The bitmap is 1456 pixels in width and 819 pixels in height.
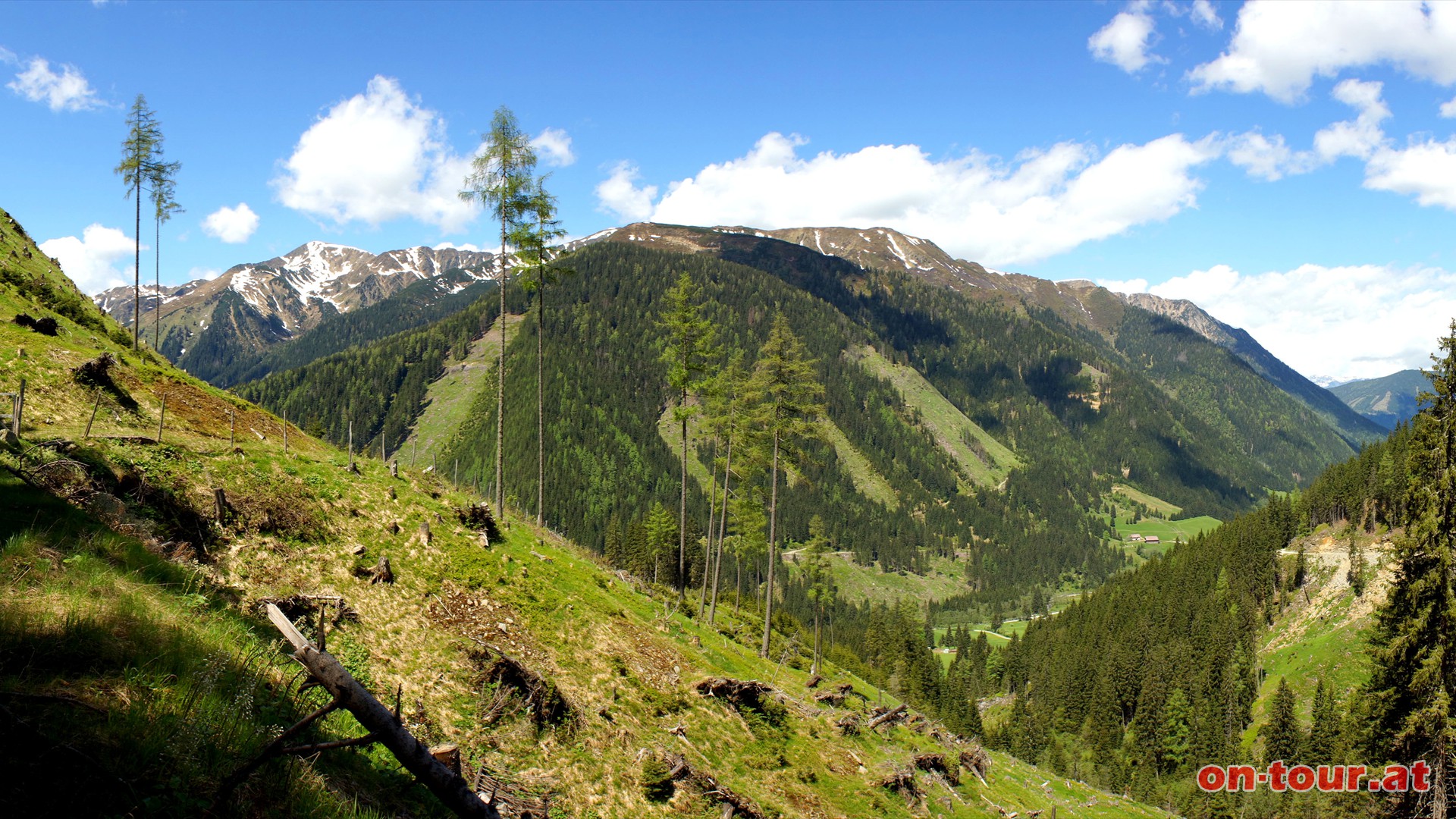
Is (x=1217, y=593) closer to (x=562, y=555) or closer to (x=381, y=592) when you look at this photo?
(x=562, y=555)

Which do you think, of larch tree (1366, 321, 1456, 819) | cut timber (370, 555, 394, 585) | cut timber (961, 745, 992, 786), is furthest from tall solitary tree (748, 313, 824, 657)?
larch tree (1366, 321, 1456, 819)

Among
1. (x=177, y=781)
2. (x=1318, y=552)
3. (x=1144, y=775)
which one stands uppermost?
(x=177, y=781)

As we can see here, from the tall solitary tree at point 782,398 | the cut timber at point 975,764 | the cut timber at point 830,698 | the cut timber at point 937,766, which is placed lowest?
the cut timber at point 975,764

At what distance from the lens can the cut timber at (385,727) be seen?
4.36m

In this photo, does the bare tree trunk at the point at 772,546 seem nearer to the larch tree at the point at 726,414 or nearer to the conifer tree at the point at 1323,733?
the larch tree at the point at 726,414

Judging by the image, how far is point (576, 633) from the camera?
1747cm

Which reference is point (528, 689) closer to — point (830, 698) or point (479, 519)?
point (479, 519)

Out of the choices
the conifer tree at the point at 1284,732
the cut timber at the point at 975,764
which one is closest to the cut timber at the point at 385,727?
the cut timber at the point at 975,764

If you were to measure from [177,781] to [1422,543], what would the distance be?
115 feet

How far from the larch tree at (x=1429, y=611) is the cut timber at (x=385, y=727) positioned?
108 ft

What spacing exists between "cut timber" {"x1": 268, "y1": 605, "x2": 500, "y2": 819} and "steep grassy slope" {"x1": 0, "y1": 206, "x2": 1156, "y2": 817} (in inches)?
48.2

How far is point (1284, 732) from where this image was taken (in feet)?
213

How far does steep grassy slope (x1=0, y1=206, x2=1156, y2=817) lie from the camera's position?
5.09m

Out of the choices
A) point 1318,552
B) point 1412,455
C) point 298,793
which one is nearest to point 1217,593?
point 1318,552
